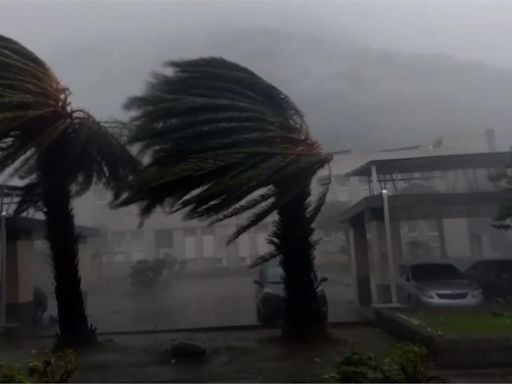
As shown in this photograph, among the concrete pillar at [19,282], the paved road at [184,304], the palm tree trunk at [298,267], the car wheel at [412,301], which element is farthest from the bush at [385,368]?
the concrete pillar at [19,282]

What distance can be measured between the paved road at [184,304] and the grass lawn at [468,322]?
3.27 m

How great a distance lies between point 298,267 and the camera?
13.2 metres

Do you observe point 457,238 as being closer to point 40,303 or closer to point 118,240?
point 118,240

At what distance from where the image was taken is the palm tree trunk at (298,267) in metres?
13.0

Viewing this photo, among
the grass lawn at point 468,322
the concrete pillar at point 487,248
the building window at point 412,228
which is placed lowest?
the grass lawn at point 468,322

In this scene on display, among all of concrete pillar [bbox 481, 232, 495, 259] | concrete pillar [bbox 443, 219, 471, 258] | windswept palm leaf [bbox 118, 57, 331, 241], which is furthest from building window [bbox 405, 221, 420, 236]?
windswept palm leaf [bbox 118, 57, 331, 241]

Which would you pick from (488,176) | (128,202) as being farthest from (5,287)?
(488,176)

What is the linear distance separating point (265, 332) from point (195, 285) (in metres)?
3.78

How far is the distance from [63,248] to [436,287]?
8.95 m

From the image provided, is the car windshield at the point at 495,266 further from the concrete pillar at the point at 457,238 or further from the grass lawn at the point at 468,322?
the grass lawn at the point at 468,322

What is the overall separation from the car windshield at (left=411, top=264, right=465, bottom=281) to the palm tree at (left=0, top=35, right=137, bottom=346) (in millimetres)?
8474

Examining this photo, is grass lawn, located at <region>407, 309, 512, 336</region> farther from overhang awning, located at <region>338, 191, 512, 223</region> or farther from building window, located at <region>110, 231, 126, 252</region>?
building window, located at <region>110, 231, 126, 252</region>

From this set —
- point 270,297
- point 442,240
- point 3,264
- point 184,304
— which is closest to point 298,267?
point 270,297

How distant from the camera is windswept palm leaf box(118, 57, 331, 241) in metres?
11.4
